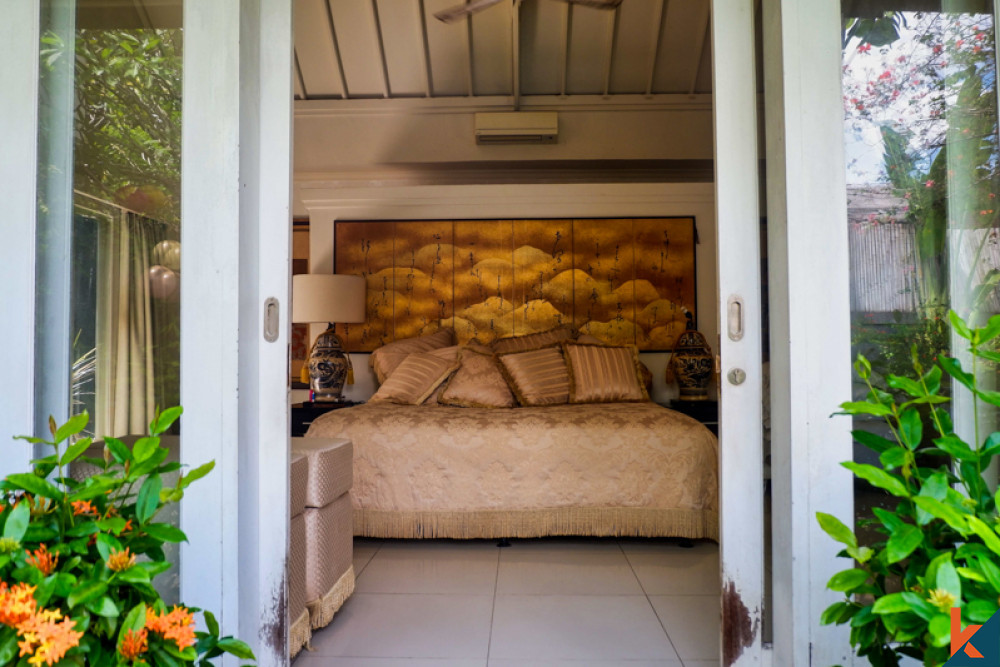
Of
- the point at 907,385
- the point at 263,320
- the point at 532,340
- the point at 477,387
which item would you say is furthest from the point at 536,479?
the point at 907,385

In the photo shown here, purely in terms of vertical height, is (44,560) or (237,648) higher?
(44,560)

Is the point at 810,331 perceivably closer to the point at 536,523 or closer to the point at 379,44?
the point at 536,523

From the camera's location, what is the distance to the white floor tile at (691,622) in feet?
7.66

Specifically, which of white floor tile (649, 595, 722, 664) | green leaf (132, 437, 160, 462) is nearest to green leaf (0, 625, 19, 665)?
green leaf (132, 437, 160, 462)

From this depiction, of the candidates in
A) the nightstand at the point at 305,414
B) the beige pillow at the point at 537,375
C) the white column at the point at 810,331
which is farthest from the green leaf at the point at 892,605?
the nightstand at the point at 305,414

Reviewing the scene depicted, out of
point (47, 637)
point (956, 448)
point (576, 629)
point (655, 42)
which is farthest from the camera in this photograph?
point (655, 42)

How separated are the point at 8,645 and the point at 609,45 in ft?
17.8

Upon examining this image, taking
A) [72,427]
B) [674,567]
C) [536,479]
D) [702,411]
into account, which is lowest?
[674,567]

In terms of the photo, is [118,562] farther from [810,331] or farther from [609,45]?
[609,45]

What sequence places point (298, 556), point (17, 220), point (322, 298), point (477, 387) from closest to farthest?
1. point (17, 220)
2. point (298, 556)
3. point (477, 387)
4. point (322, 298)

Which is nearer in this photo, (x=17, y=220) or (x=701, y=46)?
(x=17, y=220)

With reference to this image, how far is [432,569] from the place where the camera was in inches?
131

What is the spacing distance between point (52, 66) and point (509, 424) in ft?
8.91

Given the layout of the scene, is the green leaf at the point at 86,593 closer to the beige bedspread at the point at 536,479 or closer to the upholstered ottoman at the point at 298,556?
the upholstered ottoman at the point at 298,556
